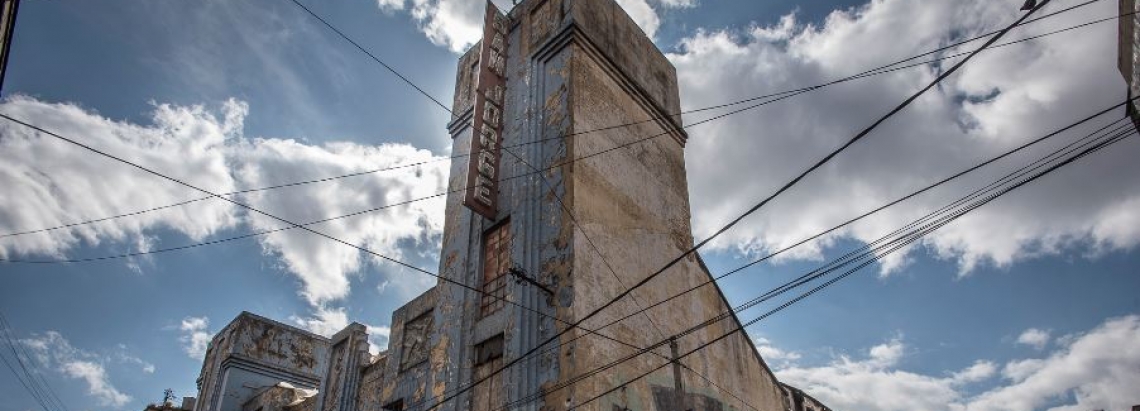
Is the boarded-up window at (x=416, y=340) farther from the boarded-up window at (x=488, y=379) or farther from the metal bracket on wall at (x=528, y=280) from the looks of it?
the metal bracket on wall at (x=528, y=280)

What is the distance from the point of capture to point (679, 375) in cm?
1412

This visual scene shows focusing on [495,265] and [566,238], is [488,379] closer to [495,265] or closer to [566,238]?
[495,265]

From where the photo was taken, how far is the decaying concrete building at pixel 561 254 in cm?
1262

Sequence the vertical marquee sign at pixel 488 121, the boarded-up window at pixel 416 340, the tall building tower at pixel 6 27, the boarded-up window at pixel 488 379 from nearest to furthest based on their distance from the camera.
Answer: the tall building tower at pixel 6 27, the boarded-up window at pixel 488 379, the vertical marquee sign at pixel 488 121, the boarded-up window at pixel 416 340

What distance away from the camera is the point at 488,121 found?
15.8 m

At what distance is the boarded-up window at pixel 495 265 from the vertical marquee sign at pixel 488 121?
0.50m

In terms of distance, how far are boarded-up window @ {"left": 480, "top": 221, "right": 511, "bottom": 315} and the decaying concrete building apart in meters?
0.04

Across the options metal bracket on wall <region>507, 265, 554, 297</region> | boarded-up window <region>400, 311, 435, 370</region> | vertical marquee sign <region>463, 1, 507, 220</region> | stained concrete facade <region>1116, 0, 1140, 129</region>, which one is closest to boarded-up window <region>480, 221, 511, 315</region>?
vertical marquee sign <region>463, 1, 507, 220</region>

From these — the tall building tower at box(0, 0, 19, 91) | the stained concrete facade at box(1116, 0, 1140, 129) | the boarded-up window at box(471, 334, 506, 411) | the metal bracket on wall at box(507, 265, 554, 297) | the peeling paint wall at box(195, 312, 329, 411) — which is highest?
the peeling paint wall at box(195, 312, 329, 411)

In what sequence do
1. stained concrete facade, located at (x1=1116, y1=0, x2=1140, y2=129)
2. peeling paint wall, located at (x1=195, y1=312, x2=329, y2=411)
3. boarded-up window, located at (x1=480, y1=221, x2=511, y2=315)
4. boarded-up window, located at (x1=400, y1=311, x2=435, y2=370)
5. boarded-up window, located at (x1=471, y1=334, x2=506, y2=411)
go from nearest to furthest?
stained concrete facade, located at (x1=1116, y1=0, x2=1140, y2=129) < boarded-up window, located at (x1=471, y1=334, x2=506, y2=411) < boarded-up window, located at (x1=480, y1=221, x2=511, y2=315) < boarded-up window, located at (x1=400, y1=311, x2=435, y2=370) < peeling paint wall, located at (x1=195, y1=312, x2=329, y2=411)

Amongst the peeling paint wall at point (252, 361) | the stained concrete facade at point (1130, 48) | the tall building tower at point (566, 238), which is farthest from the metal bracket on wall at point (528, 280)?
the peeling paint wall at point (252, 361)

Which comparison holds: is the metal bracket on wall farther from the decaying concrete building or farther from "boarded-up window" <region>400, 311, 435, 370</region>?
"boarded-up window" <region>400, 311, 435, 370</region>

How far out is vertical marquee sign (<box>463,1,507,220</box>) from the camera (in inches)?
577

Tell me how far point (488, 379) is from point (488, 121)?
20.1ft
